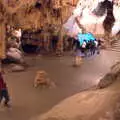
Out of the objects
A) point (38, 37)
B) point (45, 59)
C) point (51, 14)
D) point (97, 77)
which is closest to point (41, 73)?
point (97, 77)

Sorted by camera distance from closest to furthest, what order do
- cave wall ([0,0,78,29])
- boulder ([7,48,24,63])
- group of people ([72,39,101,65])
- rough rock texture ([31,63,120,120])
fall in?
rough rock texture ([31,63,120,120])
cave wall ([0,0,78,29])
boulder ([7,48,24,63])
group of people ([72,39,101,65])

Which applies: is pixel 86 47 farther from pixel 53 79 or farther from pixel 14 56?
pixel 53 79

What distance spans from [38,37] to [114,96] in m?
15.7

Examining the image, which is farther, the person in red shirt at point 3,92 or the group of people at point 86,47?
the group of people at point 86,47

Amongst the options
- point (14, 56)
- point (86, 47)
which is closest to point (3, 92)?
point (14, 56)

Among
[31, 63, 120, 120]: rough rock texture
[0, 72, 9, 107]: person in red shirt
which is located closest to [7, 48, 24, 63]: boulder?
[0, 72, 9, 107]: person in red shirt

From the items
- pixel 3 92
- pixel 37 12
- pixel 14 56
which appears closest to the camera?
pixel 3 92

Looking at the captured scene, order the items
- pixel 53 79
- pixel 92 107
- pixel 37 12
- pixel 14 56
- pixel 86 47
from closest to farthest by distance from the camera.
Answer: pixel 92 107 → pixel 53 79 → pixel 37 12 → pixel 14 56 → pixel 86 47

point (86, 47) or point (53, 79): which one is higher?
point (86, 47)

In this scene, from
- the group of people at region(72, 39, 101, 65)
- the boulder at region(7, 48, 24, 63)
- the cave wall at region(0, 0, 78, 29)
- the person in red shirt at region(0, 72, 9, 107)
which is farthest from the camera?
the group of people at region(72, 39, 101, 65)

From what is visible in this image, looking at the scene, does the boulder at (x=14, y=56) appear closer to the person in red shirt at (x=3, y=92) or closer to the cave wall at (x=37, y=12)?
the cave wall at (x=37, y=12)

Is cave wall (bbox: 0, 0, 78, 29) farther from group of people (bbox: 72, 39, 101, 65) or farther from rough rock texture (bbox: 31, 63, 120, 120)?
rough rock texture (bbox: 31, 63, 120, 120)

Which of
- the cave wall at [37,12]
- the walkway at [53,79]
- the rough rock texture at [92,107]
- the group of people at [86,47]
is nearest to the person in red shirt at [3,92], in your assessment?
the walkway at [53,79]

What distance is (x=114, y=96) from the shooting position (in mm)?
6539
